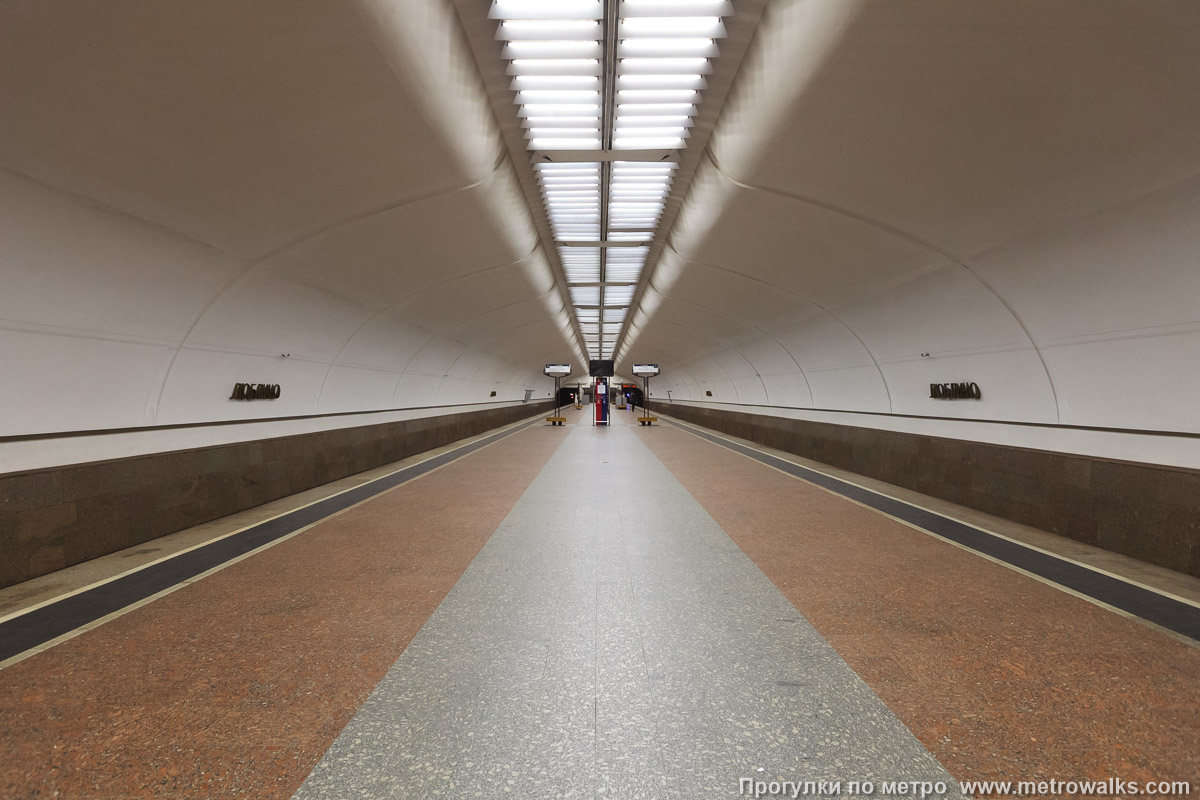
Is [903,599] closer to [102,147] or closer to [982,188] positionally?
[982,188]

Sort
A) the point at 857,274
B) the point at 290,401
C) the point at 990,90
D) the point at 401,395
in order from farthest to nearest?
1. the point at 401,395
2. the point at 290,401
3. the point at 857,274
4. the point at 990,90

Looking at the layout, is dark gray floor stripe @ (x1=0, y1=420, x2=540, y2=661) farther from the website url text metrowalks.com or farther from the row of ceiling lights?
the row of ceiling lights

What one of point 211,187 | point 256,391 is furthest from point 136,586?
point 256,391

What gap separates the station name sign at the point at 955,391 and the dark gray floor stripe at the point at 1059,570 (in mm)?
1738

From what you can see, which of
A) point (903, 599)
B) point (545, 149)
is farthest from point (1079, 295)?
point (545, 149)

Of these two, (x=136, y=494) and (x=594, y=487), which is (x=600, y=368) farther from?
(x=136, y=494)

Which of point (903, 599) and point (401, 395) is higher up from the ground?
point (401, 395)

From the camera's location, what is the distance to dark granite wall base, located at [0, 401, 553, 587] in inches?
161

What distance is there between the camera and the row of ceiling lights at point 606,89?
3.78 metres

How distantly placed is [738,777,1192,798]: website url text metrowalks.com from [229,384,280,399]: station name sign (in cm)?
731

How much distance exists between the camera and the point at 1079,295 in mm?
4938

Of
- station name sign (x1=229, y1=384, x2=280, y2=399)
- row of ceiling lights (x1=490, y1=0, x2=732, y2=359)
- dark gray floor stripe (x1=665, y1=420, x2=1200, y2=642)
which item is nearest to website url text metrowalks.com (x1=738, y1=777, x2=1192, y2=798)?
dark gray floor stripe (x1=665, y1=420, x2=1200, y2=642)

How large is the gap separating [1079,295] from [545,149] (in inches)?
231

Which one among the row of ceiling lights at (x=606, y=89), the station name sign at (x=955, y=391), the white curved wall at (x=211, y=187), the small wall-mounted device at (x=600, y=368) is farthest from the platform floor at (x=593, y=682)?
the small wall-mounted device at (x=600, y=368)
